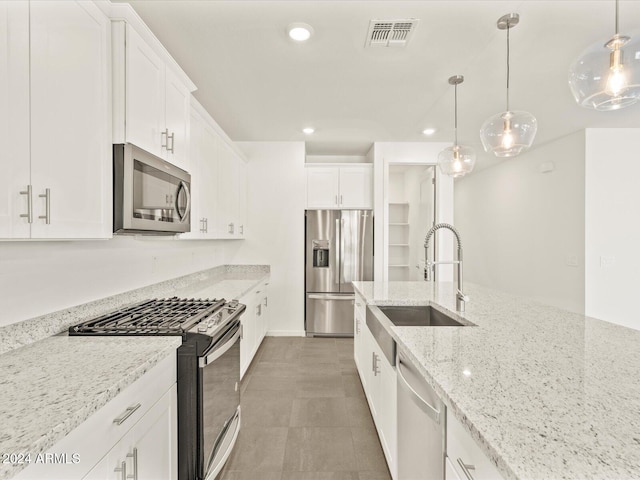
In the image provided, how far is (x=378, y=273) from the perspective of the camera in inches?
177

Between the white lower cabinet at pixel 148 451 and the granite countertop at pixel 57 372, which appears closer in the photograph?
the granite countertop at pixel 57 372

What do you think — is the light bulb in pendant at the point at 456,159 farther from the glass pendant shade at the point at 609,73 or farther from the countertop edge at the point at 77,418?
the countertop edge at the point at 77,418

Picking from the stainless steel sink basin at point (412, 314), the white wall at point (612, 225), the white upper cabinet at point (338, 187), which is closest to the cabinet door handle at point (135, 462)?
the stainless steel sink basin at point (412, 314)

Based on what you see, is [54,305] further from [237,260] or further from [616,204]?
[616,204]

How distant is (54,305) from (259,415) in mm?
1589

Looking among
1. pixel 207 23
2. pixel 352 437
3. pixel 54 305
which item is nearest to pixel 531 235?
pixel 352 437

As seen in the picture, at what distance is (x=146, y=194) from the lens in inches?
64.8

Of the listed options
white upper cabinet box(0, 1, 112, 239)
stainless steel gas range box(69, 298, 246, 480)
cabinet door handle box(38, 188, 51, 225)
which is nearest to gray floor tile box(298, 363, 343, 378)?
stainless steel gas range box(69, 298, 246, 480)

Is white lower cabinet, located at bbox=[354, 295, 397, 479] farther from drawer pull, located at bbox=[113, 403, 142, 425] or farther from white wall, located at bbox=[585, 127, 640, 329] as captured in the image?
white wall, located at bbox=[585, 127, 640, 329]

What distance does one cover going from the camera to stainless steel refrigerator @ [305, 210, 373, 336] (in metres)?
4.43

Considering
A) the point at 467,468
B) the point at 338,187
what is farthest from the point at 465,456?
the point at 338,187

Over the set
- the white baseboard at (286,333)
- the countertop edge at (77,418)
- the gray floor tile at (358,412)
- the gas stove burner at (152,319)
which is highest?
the gas stove burner at (152,319)

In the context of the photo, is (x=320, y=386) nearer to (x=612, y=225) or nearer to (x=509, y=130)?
(x=509, y=130)

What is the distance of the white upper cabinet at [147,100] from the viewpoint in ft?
4.91
